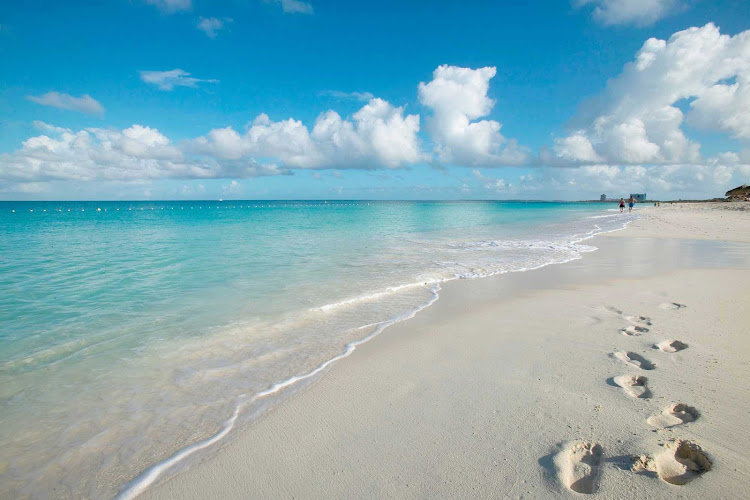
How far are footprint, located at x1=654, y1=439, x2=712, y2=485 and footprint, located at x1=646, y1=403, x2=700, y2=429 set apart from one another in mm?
312

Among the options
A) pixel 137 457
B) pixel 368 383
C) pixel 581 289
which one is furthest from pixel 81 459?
pixel 581 289

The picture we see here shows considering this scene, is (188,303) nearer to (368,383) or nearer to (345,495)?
(368,383)

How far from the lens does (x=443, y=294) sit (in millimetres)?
9242

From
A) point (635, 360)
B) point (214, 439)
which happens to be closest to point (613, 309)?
point (635, 360)

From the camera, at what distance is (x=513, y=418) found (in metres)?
3.71

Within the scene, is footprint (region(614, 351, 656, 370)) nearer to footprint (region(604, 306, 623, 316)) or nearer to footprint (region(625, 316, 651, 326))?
footprint (region(625, 316, 651, 326))

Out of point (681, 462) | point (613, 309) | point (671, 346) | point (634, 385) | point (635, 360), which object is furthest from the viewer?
point (613, 309)

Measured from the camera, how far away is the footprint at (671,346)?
5.28 meters

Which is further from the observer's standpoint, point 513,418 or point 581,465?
point 513,418

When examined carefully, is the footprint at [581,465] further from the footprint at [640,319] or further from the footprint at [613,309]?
the footprint at [613,309]

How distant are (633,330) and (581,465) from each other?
4085 millimetres

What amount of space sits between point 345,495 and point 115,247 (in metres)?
21.8

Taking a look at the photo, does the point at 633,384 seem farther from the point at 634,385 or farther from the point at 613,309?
the point at 613,309

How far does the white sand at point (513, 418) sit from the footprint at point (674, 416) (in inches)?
0.7
